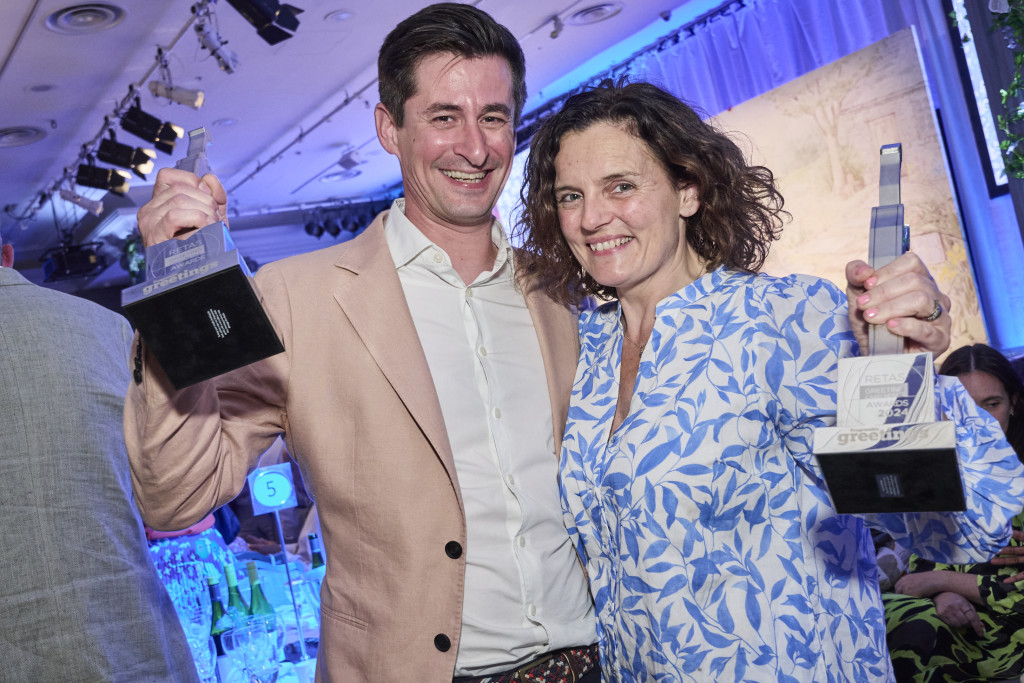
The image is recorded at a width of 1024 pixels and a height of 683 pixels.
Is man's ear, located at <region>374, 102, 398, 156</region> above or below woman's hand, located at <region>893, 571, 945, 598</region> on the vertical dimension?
above

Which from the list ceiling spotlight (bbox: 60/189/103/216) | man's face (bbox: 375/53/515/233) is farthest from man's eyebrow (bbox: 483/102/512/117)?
ceiling spotlight (bbox: 60/189/103/216)

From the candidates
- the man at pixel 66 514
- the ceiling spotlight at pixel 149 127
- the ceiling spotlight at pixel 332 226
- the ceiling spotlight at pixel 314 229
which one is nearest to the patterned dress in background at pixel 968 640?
the man at pixel 66 514

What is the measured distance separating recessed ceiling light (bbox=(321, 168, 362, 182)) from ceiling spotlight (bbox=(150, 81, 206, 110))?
372cm

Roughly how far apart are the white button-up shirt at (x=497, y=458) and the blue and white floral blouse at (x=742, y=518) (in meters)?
0.11

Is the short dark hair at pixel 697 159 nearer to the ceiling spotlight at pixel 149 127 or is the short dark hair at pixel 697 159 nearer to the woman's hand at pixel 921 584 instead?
the woman's hand at pixel 921 584

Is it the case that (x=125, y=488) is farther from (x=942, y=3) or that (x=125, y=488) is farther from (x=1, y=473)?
(x=942, y=3)

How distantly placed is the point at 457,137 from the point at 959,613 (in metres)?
2.58

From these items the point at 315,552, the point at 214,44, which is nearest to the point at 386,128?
the point at 315,552

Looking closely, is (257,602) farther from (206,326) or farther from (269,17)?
(269,17)

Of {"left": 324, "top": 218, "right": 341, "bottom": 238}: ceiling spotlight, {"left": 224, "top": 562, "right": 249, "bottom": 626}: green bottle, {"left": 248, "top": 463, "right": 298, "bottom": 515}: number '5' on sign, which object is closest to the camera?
{"left": 224, "top": 562, "right": 249, "bottom": 626}: green bottle

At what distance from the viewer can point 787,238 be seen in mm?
6109

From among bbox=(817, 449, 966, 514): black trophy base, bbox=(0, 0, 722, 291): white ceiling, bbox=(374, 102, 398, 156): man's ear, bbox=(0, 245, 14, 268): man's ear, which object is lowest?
bbox=(817, 449, 966, 514): black trophy base

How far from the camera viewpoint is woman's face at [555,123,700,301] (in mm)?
1734

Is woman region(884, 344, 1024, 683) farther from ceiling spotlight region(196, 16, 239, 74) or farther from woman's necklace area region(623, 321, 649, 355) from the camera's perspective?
ceiling spotlight region(196, 16, 239, 74)
